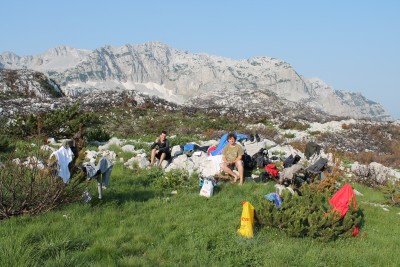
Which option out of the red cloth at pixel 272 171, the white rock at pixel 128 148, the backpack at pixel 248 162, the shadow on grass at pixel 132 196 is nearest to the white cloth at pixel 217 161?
the backpack at pixel 248 162

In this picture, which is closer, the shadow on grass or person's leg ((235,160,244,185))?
the shadow on grass

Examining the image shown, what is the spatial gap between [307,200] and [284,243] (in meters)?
1.54

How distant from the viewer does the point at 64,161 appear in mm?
7332

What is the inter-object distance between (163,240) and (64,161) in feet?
9.08

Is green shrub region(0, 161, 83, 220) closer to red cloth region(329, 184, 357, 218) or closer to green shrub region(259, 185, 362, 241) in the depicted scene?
green shrub region(259, 185, 362, 241)

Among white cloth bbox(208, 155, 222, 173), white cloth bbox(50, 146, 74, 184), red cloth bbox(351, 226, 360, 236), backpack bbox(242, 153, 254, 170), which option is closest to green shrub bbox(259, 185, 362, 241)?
red cloth bbox(351, 226, 360, 236)

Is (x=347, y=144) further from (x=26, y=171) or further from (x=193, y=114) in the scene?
(x=26, y=171)

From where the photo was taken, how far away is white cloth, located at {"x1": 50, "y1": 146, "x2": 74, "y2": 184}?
23.0 feet

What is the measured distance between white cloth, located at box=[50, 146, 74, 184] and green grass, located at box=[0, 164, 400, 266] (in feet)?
2.01

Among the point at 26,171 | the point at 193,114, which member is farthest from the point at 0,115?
the point at 26,171

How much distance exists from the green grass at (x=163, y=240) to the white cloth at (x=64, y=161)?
0.61 meters

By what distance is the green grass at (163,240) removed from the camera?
5234 mm

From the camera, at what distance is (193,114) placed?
3006 cm

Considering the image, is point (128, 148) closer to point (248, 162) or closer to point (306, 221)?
point (248, 162)
